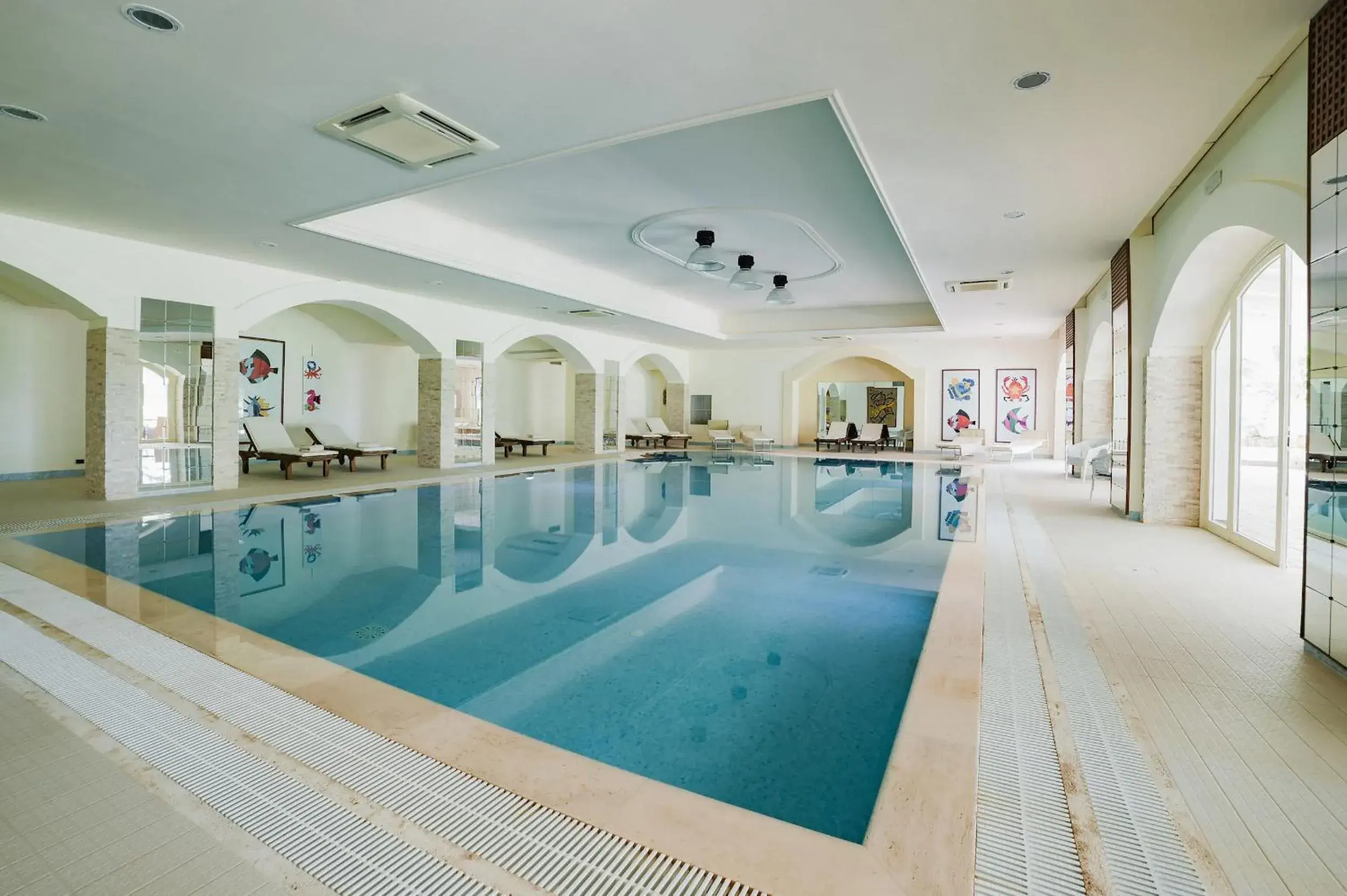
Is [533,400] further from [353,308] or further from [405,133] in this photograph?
[405,133]

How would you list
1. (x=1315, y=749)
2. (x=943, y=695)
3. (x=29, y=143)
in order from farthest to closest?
(x=29, y=143) → (x=943, y=695) → (x=1315, y=749)

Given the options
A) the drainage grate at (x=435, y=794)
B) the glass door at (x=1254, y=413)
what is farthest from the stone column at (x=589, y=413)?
the drainage grate at (x=435, y=794)

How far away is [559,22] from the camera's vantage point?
3.07 m

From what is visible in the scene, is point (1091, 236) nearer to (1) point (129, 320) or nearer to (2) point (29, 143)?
(2) point (29, 143)

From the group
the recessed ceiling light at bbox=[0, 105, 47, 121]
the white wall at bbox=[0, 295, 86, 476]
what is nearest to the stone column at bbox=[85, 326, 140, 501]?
the white wall at bbox=[0, 295, 86, 476]

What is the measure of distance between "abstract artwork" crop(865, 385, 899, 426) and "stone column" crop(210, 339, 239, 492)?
16331 millimetres

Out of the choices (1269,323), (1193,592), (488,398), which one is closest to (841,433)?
(488,398)

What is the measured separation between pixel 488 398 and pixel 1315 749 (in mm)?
11225

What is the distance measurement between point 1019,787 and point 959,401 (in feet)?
53.5

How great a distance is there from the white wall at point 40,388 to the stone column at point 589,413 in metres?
8.16

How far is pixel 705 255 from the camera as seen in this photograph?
8406 mm

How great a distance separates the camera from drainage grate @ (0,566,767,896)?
1648mm

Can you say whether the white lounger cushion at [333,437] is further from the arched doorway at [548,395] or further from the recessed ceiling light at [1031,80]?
the recessed ceiling light at [1031,80]

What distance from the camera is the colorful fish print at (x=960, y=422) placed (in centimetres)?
1691
